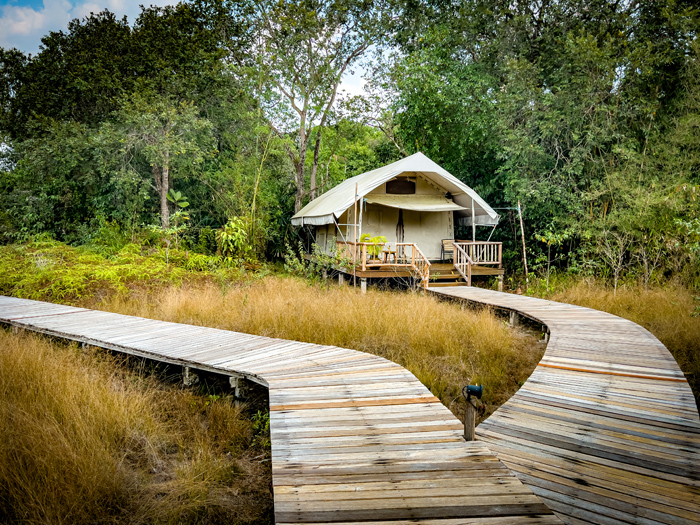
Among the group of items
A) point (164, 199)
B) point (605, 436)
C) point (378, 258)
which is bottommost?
point (605, 436)

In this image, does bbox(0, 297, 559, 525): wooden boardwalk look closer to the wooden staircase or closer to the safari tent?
the wooden staircase

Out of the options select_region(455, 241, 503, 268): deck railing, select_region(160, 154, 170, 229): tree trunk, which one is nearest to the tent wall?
select_region(455, 241, 503, 268): deck railing

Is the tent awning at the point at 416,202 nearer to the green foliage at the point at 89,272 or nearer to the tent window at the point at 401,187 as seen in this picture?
the tent window at the point at 401,187

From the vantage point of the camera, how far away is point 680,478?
272 cm

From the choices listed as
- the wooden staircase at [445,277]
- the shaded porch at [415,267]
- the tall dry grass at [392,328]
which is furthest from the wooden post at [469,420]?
the wooden staircase at [445,277]

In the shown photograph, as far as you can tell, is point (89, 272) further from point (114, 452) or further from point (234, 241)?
point (114, 452)

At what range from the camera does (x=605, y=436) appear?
329cm

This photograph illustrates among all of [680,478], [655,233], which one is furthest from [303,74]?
[680,478]

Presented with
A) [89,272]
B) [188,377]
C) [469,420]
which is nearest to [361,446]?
[469,420]

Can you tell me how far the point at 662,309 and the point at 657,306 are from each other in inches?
11.5

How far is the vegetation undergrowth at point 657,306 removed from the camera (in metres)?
6.32

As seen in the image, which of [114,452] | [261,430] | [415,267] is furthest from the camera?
[415,267]

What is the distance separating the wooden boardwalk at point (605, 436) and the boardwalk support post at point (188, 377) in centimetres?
347

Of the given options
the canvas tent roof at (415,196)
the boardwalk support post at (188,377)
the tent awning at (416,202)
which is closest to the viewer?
the boardwalk support post at (188,377)
